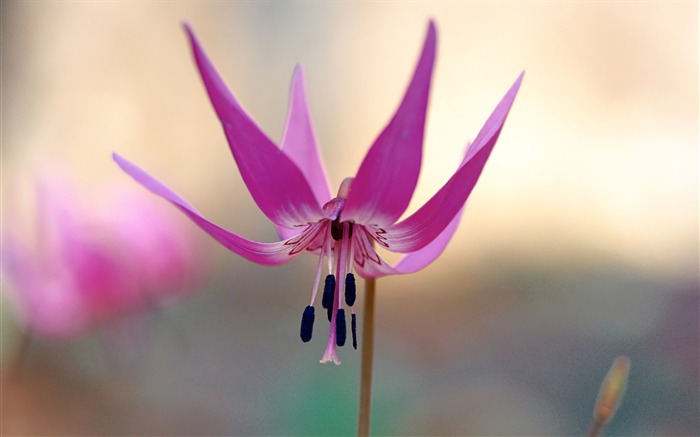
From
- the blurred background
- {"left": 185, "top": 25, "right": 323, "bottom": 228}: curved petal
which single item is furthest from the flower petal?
the blurred background

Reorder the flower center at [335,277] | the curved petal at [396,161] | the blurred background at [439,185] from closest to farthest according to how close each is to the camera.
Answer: the curved petal at [396,161], the flower center at [335,277], the blurred background at [439,185]

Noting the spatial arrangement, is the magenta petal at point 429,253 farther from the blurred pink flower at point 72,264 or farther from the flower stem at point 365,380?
the blurred pink flower at point 72,264

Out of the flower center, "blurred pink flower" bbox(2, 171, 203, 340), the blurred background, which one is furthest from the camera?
the blurred background

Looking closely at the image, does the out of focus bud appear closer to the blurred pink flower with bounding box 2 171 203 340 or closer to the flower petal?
the flower petal

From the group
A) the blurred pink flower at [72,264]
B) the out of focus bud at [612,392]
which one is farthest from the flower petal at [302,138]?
the blurred pink flower at [72,264]

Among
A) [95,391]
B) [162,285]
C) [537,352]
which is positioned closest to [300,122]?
[162,285]

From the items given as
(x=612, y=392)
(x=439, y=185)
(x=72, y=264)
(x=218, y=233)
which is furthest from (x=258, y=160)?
(x=439, y=185)
